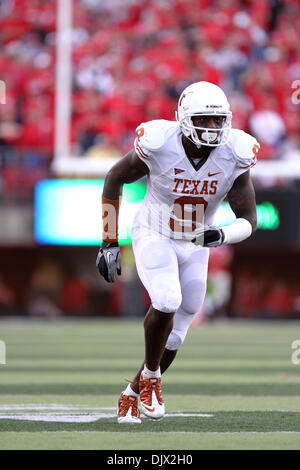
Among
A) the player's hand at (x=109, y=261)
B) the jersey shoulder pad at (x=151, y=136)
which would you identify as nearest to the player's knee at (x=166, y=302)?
the player's hand at (x=109, y=261)

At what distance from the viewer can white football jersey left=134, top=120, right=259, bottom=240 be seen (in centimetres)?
502

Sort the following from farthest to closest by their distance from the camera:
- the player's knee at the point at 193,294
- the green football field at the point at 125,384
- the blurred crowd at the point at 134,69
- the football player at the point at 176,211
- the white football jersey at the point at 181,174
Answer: the blurred crowd at the point at 134,69
the player's knee at the point at 193,294
the white football jersey at the point at 181,174
the football player at the point at 176,211
the green football field at the point at 125,384

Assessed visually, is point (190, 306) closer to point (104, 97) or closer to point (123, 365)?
point (123, 365)

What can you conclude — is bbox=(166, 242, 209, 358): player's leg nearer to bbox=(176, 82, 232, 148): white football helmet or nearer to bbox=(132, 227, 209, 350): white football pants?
bbox=(132, 227, 209, 350): white football pants

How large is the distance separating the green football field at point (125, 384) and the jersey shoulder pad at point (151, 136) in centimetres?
125

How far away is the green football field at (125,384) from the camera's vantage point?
435cm

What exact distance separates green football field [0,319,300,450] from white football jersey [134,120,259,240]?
36.4 inches

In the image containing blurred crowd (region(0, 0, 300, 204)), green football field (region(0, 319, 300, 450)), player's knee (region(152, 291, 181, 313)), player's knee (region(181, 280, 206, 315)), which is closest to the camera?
green football field (region(0, 319, 300, 450))

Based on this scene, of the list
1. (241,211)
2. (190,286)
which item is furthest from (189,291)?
(241,211)

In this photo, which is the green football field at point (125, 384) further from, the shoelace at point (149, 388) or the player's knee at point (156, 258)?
the player's knee at point (156, 258)

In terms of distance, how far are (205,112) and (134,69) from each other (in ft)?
36.6

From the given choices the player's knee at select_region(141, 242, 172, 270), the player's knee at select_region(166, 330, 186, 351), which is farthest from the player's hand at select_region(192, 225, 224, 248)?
the player's knee at select_region(166, 330, 186, 351)

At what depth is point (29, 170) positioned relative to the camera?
48.0 ft
